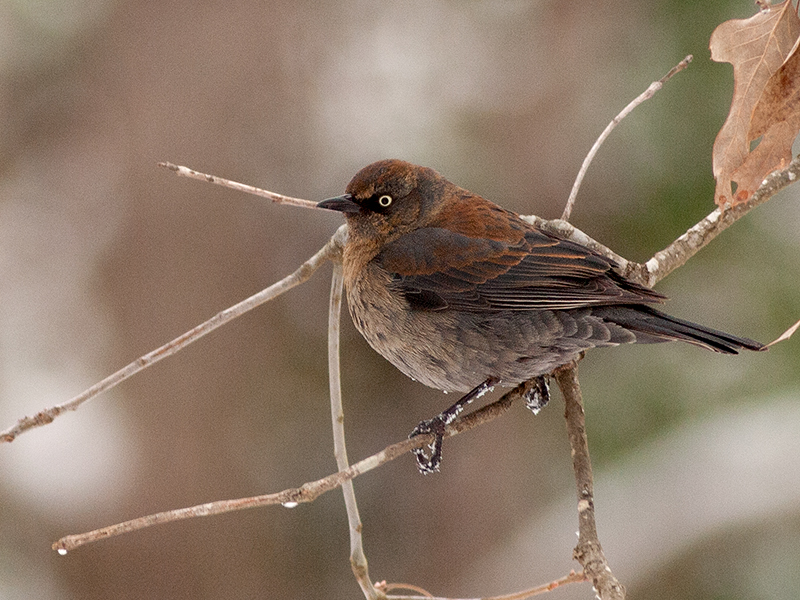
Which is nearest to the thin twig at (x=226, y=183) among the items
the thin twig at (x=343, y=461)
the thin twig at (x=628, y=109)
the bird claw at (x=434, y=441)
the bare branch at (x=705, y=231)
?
the thin twig at (x=343, y=461)

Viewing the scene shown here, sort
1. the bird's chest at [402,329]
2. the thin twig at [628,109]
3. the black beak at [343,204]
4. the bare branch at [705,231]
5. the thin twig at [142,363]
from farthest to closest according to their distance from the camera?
the black beak at [343,204] < the bird's chest at [402,329] < the bare branch at [705,231] < the thin twig at [628,109] < the thin twig at [142,363]

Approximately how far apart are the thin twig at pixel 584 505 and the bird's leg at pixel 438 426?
0.34m

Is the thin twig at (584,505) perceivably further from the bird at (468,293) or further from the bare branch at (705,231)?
the bare branch at (705,231)

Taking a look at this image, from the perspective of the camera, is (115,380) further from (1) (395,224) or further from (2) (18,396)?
(2) (18,396)

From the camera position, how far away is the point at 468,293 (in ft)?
12.3

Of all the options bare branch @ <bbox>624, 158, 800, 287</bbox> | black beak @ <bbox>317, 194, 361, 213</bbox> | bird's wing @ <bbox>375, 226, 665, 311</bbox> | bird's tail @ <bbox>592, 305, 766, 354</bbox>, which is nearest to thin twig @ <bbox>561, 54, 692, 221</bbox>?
bird's wing @ <bbox>375, 226, 665, 311</bbox>

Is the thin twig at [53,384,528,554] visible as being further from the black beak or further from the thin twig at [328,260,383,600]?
the black beak

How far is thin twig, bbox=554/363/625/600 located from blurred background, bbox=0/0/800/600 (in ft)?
11.3

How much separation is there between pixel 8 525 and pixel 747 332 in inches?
242

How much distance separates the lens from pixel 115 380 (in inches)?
112

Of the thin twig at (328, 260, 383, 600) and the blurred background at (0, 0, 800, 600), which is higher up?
the blurred background at (0, 0, 800, 600)

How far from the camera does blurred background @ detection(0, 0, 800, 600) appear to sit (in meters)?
6.45

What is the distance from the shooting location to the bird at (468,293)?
11.5 feet

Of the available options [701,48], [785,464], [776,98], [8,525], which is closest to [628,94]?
[701,48]
